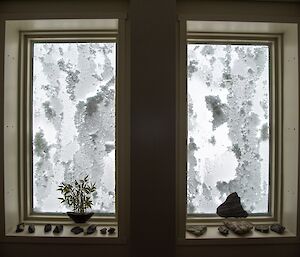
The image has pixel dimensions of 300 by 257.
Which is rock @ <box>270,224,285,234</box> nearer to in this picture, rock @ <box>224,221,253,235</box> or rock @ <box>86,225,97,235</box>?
rock @ <box>224,221,253,235</box>

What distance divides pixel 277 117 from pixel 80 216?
1.65 m

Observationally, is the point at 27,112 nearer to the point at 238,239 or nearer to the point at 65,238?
the point at 65,238

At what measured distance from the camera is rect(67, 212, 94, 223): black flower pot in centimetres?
195

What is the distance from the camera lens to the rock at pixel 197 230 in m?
1.84

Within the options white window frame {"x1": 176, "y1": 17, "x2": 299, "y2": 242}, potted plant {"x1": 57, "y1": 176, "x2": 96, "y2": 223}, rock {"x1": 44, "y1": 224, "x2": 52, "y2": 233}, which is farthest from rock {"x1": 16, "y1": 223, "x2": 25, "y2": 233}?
white window frame {"x1": 176, "y1": 17, "x2": 299, "y2": 242}

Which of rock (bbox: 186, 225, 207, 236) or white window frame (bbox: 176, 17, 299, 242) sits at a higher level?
white window frame (bbox: 176, 17, 299, 242)

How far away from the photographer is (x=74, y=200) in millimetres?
1992

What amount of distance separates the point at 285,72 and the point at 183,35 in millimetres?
820

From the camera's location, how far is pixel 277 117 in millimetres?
2043

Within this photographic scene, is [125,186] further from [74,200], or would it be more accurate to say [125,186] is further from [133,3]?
[133,3]

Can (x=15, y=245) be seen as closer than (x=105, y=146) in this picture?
Yes

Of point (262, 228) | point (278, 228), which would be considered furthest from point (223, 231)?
point (278, 228)

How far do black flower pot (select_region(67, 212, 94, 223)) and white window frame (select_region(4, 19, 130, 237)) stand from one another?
3.3 inches

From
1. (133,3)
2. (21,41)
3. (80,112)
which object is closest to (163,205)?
(80,112)
